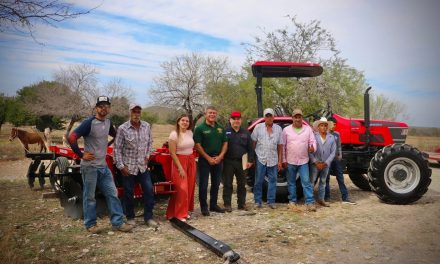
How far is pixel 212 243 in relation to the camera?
13.9 feet

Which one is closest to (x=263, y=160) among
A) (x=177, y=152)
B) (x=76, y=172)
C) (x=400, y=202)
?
(x=177, y=152)

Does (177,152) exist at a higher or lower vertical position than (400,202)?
higher

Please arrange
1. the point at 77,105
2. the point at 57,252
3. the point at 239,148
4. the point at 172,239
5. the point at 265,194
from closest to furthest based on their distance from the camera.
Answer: the point at 57,252 < the point at 172,239 < the point at 239,148 < the point at 265,194 < the point at 77,105

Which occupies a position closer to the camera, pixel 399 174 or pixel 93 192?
pixel 93 192

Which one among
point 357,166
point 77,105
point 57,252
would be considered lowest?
point 57,252

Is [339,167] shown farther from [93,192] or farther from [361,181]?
[93,192]

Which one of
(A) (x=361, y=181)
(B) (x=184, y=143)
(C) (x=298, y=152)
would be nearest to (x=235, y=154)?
(B) (x=184, y=143)

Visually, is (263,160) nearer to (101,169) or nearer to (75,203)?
(101,169)

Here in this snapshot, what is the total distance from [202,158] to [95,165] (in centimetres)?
173

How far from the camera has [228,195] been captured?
622 cm

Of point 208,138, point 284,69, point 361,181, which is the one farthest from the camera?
point 361,181

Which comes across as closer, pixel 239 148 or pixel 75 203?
pixel 75 203

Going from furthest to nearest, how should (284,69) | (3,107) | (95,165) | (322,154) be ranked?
(3,107)
(284,69)
(322,154)
(95,165)

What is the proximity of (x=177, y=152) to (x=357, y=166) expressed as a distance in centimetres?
371
